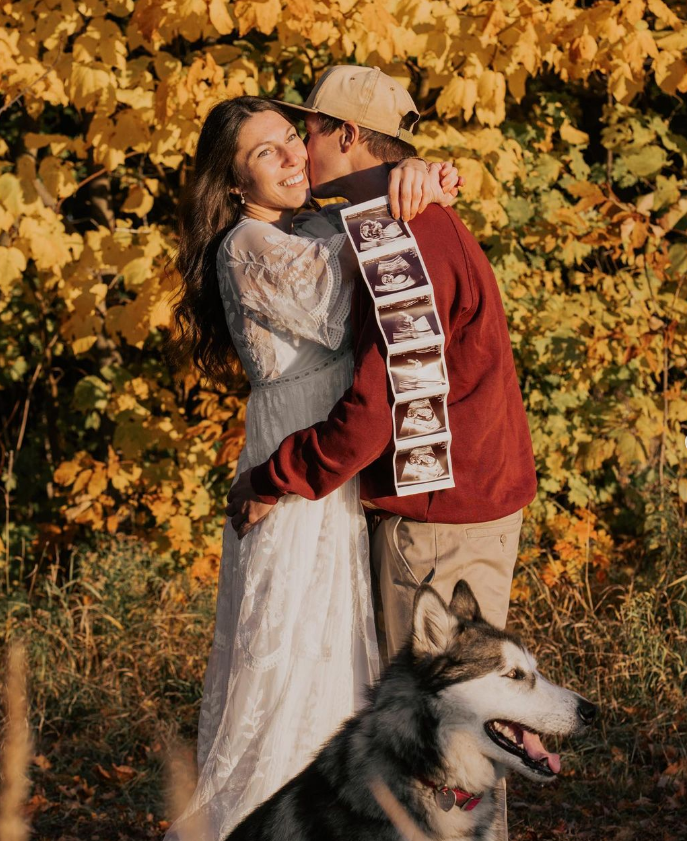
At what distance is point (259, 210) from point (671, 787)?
276 centimetres

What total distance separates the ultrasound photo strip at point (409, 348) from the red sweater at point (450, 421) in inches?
1.3

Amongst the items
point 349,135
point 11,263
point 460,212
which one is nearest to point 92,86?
point 11,263

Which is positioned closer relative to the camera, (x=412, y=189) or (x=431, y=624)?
(x=431, y=624)

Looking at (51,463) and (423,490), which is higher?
(423,490)

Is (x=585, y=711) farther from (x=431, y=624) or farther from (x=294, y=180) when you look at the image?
(x=294, y=180)

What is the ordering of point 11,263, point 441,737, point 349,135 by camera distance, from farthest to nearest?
1. point 11,263
2. point 349,135
3. point 441,737

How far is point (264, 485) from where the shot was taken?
2.41 m

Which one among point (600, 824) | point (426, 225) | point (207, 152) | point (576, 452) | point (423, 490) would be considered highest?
point (207, 152)

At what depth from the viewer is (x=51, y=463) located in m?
6.79

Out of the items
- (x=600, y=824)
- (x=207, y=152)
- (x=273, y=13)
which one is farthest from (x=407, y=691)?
(x=273, y=13)

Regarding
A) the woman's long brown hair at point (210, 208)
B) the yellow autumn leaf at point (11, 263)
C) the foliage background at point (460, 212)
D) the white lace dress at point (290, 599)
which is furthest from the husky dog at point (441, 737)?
the yellow autumn leaf at point (11, 263)

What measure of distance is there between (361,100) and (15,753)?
313cm

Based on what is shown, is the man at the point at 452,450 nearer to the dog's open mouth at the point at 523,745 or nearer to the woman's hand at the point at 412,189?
the woman's hand at the point at 412,189

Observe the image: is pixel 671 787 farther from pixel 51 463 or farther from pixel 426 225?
pixel 51 463
